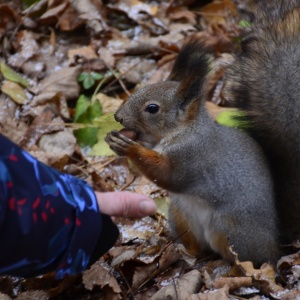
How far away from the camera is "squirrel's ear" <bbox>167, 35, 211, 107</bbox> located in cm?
238

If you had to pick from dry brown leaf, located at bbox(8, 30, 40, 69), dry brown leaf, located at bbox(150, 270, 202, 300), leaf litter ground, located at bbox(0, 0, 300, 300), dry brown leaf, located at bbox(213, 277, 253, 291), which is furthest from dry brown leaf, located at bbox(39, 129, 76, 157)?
dry brown leaf, located at bbox(213, 277, 253, 291)

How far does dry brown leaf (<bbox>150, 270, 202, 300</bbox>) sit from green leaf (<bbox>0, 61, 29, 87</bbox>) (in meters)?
1.75

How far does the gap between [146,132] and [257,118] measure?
0.42 meters

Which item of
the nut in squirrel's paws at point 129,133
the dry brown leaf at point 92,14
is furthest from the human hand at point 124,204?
the dry brown leaf at point 92,14

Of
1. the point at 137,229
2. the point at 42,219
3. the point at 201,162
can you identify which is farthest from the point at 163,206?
the point at 42,219

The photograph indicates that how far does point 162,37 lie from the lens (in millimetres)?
3930

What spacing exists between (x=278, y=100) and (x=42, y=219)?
1.13 m

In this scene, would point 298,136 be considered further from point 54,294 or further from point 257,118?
point 54,294

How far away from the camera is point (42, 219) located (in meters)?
1.63

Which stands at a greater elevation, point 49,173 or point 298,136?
point 49,173

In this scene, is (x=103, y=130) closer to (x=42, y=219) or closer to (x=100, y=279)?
(x=100, y=279)

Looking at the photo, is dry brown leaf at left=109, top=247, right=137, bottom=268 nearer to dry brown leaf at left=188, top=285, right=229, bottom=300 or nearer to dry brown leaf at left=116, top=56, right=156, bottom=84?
dry brown leaf at left=188, top=285, right=229, bottom=300

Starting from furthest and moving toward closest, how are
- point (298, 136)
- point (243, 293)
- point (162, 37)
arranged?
point (162, 37) < point (298, 136) < point (243, 293)

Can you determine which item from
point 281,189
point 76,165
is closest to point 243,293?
point 281,189
